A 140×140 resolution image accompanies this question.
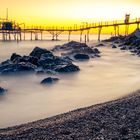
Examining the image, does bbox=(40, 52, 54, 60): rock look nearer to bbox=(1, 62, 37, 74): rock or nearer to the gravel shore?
bbox=(1, 62, 37, 74): rock

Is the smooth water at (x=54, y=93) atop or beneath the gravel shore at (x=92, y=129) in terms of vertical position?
beneath

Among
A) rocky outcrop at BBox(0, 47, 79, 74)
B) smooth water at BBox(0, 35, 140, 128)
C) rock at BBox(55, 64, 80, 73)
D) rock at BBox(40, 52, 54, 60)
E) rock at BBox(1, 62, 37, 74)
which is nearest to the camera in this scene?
smooth water at BBox(0, 35, 140, 128)

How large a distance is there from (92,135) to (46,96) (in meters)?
8.28

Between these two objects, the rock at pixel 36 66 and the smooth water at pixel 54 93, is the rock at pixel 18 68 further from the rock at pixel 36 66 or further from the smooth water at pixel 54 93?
the smooth water at pixel 54 93

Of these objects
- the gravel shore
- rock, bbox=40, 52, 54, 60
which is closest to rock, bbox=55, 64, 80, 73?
rock, bbox=40, 52, 54, 60

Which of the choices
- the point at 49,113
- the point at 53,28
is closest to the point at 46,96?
the point at 49,113

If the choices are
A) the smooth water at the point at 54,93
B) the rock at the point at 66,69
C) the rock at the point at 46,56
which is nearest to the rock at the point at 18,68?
the smooth water at the point at 54,93

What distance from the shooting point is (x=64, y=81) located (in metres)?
21.1

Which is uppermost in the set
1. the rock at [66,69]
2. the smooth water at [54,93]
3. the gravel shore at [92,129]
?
the gravel shore at [92,129]

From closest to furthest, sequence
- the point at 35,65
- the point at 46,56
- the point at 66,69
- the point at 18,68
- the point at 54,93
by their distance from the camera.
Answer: the point at 54,93
the point at 18,68
the point at 66,69
the point at 35,65
the point at 46,56

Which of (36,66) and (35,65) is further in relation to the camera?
(35,65)

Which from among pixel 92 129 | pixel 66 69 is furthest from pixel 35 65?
pixel 92 129

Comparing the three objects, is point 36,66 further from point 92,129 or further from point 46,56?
point 92,129

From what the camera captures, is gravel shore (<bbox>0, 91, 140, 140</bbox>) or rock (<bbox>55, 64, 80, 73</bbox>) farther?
rock (<bbox>55, 64, 80, 73</bbox>)
